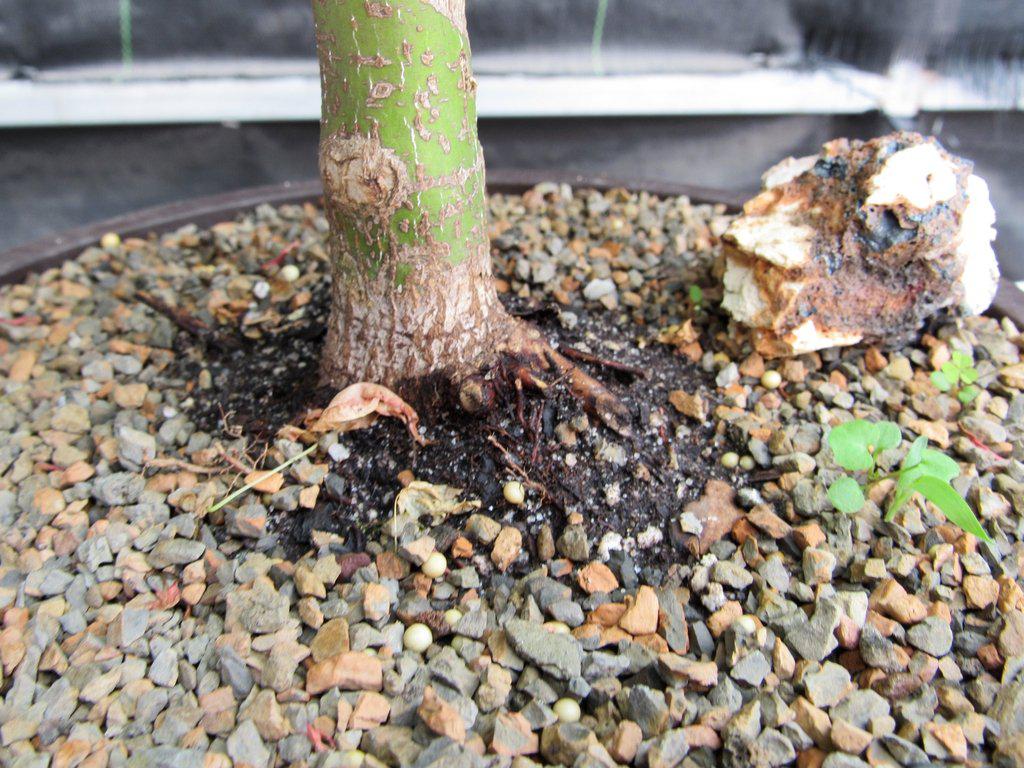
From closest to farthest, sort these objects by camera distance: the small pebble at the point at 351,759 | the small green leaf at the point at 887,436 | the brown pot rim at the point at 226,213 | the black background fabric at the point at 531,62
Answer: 1. the small pebble at the point at 351,759
2. the small green leaf at the point at 887,436
3. the brown pot rim at the point at 226,213
4. the black background fabric at the point at 531,62

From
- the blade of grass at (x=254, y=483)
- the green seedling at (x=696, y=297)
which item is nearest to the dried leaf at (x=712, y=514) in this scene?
the green seedling at (x=696, y=297)

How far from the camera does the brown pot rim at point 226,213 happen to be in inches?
52.6

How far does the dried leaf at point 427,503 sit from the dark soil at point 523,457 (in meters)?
0.02

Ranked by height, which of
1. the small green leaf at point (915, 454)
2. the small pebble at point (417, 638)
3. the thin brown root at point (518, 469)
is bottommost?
the small pebble at point (417, 638)

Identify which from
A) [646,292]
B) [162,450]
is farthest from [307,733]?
[646,292]

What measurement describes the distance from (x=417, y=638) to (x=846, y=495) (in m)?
0.51

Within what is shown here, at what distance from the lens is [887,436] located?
939mm

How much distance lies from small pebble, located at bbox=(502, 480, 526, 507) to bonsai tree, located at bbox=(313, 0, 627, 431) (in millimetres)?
109

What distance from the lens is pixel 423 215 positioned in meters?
0.91

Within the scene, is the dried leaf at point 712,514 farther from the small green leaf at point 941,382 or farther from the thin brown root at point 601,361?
the small green leaf at point 941,382

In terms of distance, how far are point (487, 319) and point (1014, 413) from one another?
0.75 m

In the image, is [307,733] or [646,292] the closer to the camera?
[307,733]

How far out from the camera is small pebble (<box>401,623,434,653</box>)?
0.84 metres

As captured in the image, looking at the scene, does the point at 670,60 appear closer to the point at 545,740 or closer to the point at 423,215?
the point at 423,215
